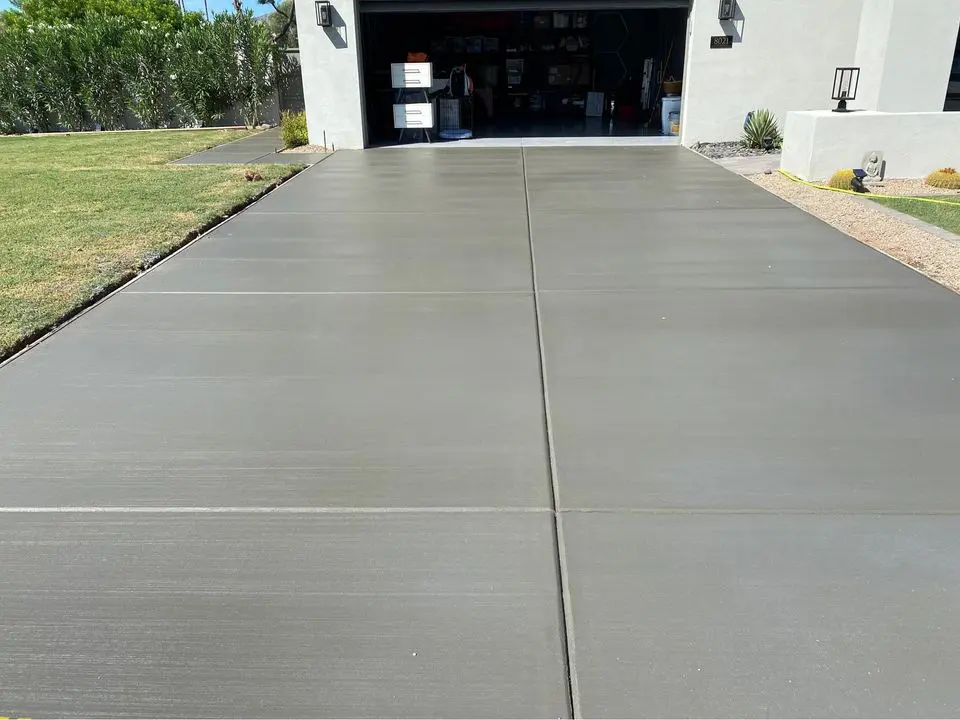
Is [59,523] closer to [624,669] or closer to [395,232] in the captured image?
[624,669]

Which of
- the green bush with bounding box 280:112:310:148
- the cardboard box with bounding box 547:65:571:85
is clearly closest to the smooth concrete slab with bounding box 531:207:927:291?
the green bush with bounding box 280:112:310:148

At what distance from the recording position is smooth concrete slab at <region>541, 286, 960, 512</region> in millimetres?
3127

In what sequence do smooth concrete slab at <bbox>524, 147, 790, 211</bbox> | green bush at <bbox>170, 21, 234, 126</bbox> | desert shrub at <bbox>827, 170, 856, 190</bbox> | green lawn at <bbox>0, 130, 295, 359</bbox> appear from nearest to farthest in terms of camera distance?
green lawn at <bbox>0, 130, 295, 359</bbox> < smooth concrete slab at <bbox>524, 147, 790, 211</bbox> < desert shrub at <bbox>827, 170, 856, 190</bbox> < green bush at <bbox>170, 21, 234, 126</bbox>

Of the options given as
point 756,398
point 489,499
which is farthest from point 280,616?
point 756,398

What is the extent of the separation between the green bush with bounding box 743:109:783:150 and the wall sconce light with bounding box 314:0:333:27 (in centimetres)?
752

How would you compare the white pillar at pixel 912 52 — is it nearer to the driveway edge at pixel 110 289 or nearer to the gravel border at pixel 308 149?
the gravel border at pixel 308 149

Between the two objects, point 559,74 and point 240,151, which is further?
point 559,74

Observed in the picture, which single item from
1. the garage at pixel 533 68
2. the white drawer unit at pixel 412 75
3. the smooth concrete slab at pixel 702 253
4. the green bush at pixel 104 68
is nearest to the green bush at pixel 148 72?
the green bush at pixel 104 68

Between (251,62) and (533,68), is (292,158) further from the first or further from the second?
(533,68)

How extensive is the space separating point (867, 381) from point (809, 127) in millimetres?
7189

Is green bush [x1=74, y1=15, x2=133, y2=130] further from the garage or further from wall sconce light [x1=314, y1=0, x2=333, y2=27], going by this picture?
wall sconce light [x1=314, y1=0, x2=333, y2=27]

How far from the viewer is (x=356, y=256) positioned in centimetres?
667

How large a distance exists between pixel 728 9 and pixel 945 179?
16.7ft

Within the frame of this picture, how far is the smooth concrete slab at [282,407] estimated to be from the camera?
3174 mm
